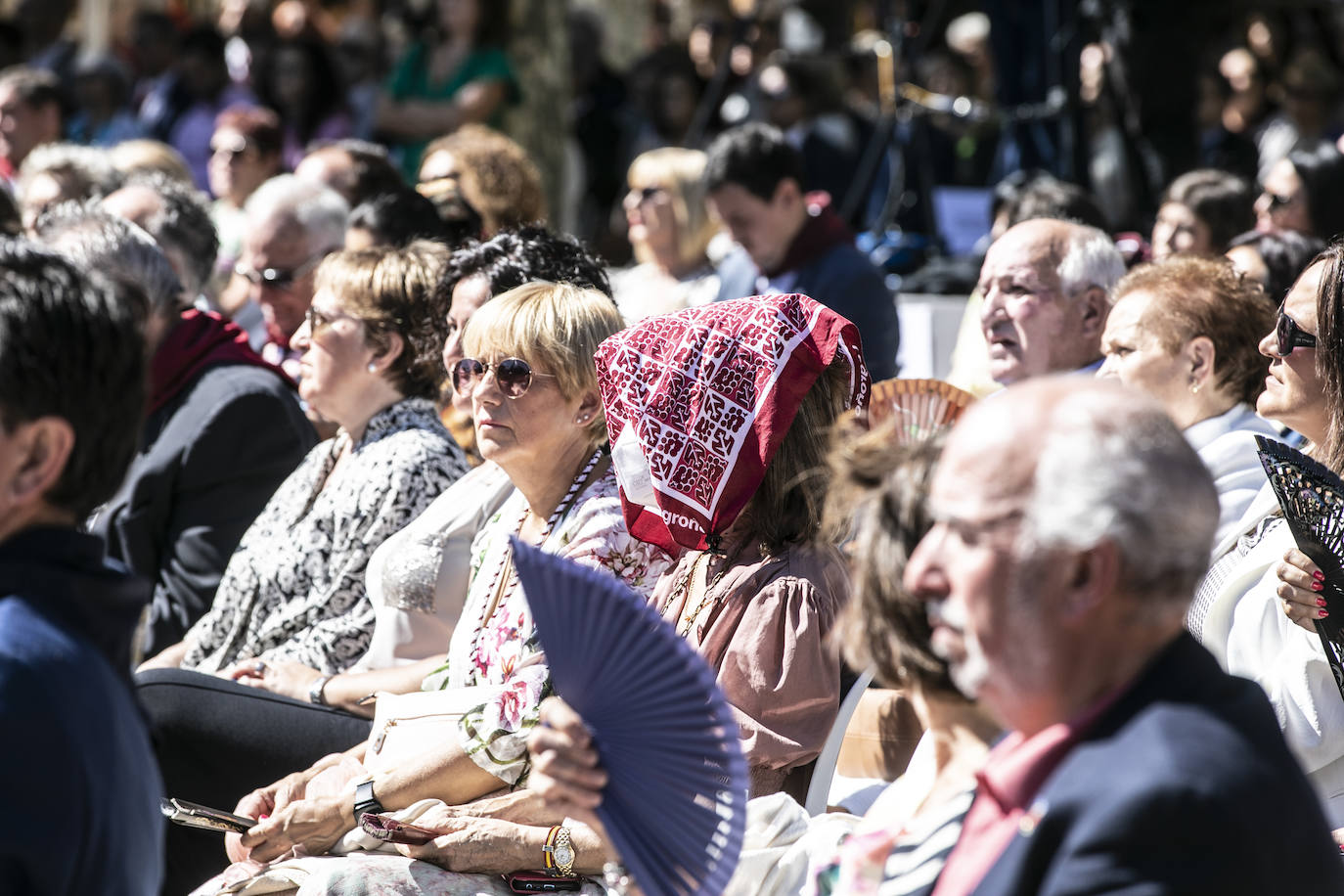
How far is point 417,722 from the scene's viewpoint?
3211 mm

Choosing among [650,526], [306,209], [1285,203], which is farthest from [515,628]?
[1285,203]

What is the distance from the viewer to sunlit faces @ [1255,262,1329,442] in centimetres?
318

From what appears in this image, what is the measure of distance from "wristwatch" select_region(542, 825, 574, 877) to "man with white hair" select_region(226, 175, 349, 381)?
292 centimetres

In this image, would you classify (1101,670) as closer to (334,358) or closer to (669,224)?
(334,358)

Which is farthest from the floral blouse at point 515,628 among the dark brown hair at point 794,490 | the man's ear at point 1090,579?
the man's ear at point 1090,579

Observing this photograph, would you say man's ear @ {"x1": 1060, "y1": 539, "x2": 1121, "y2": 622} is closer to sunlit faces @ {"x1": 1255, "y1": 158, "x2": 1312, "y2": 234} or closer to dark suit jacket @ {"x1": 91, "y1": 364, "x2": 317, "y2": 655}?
dark suit jacket @ {"x1": 91, "y1": 364, "x2": 317, "y2": 655}

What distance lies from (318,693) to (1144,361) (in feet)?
6.94

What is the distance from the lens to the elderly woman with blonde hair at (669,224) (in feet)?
22.6

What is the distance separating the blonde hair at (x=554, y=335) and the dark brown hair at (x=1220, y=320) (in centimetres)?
132

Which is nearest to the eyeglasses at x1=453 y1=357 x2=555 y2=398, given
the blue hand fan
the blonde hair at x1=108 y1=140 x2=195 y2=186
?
the blue hand fan

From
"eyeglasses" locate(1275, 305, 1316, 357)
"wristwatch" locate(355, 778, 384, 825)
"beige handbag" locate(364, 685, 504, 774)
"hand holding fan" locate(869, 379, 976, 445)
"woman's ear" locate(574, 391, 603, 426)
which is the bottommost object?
"wristwatch" locate(355, 778, 384, 825)

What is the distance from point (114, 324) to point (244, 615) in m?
2.40

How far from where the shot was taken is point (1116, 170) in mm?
7609

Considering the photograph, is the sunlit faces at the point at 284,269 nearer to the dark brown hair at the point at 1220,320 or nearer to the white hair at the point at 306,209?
the white hair at the point at 306,209
